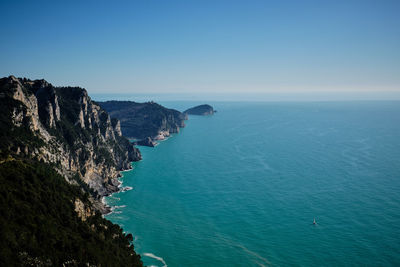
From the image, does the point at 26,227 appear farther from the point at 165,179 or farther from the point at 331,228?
the point at 165,179

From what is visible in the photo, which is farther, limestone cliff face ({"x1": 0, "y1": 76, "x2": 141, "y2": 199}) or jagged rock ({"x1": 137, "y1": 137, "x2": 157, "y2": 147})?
jagged rock ({"x1": 137, "y1": 137, "x2": 157, "y2": 147})

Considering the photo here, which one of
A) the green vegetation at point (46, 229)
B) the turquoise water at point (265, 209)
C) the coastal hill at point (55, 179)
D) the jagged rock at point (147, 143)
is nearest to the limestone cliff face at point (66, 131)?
the coastal hill at point (55, 179)

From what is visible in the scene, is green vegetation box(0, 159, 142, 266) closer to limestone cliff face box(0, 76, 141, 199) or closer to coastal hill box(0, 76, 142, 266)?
coastal hill box(0, 76, 142, 266)

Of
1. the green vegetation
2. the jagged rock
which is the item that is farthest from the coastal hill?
the jagged rock

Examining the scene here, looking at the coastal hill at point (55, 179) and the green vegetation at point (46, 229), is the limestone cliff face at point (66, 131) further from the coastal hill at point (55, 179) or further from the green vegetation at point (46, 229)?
the green vegetation at point (46, 229)

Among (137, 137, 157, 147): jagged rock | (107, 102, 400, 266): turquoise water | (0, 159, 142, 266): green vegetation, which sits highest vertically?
(0, 159, 142, 266): green vegetation

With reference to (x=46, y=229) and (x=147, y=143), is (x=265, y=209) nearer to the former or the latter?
(x=46, y=229)

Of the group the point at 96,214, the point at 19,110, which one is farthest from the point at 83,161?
the point at 96,214
